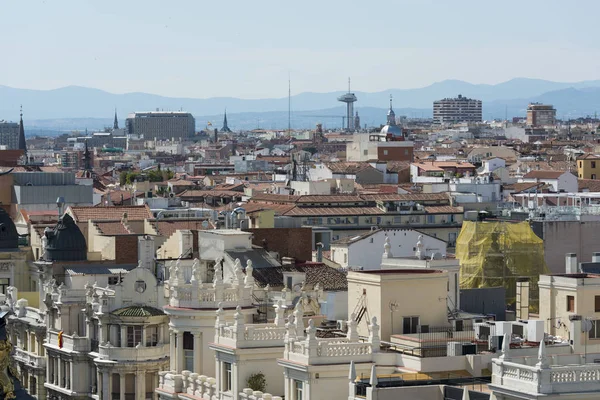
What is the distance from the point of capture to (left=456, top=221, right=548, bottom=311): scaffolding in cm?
7450

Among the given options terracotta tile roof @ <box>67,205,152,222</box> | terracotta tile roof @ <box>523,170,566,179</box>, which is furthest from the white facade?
terracotta tile roof @ <box>523,170,566,179</box>

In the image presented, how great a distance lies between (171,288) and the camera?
2183 inches

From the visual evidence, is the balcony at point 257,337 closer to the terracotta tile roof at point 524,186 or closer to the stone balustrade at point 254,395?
the stone balustrade at point 254,395

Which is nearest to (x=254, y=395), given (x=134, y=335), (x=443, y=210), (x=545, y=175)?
(x=134, y=335)

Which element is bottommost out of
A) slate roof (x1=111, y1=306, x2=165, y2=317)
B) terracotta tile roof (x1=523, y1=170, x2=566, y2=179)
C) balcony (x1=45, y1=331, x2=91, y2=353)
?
balcony (x1=45, y1=331, x2=91, y2=353)

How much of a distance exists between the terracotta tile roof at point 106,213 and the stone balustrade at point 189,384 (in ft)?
98.5

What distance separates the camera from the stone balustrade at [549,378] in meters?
35.0

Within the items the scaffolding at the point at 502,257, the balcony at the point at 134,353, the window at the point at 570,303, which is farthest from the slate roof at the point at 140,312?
the window at the point at 570,303

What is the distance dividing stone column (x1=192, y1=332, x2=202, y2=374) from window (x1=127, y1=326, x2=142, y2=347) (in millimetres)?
9858

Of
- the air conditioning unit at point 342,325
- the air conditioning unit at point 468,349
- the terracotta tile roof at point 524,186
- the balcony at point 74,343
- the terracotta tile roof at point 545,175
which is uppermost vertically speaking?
the air conditioning unit at point 468,349

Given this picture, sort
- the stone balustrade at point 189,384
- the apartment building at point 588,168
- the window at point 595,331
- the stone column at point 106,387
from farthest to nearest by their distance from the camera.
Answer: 1. the apartment building at point 588,168
2. the stone column at point 106,387
3. the stone balustrade at point 189,384
4. the window at point 595,331

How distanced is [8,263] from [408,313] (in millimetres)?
34146

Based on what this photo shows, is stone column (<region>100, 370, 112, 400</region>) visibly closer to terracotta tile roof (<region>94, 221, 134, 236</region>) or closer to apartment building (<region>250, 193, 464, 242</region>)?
terracotta tile roof (<region>94, 221, 134, 236</region>)

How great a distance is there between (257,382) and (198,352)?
6.45 m
